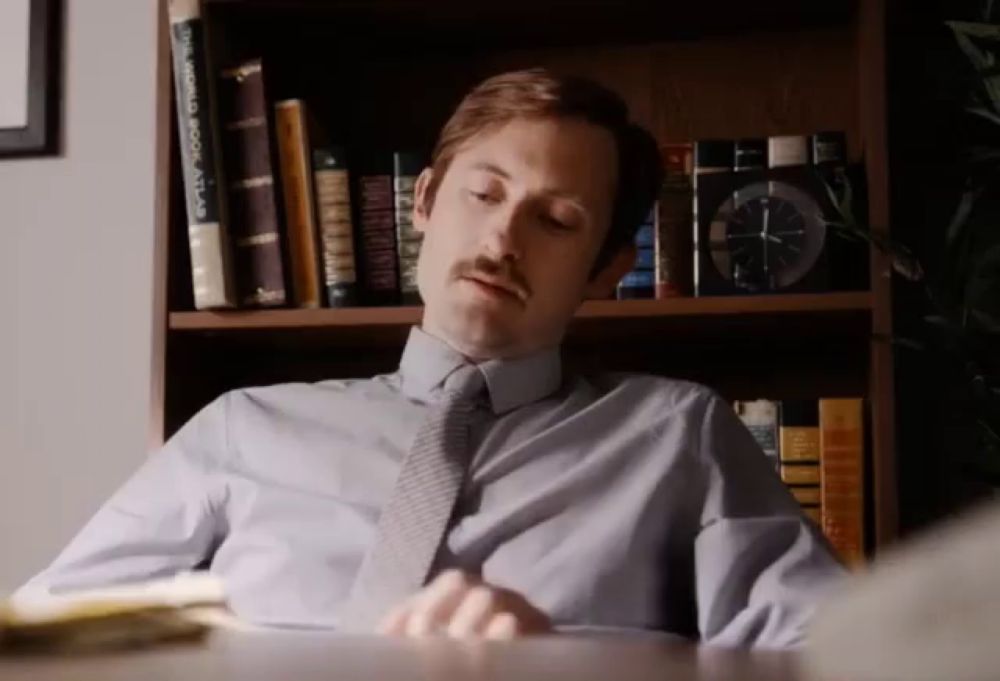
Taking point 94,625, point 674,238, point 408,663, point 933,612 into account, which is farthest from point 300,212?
point 933,612

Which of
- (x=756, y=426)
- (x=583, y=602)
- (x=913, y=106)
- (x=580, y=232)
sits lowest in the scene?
(x=583, y=602)

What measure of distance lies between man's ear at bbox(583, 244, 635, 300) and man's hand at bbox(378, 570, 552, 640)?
1.46 feet

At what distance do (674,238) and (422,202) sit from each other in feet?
0.96

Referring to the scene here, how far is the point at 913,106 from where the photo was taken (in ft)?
5.19

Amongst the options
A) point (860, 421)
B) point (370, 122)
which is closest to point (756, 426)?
point (860, 421)

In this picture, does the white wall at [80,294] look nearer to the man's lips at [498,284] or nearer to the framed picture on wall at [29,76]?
the framed picture on wall at [29,76]

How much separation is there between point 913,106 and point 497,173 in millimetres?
666

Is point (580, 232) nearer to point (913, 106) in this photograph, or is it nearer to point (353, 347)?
point (353, 347)

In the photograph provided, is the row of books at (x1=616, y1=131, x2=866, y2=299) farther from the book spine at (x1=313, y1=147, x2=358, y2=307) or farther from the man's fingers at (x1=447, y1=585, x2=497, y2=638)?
the man's fingers at (x1=447, y1=585, x2=497, y2=638)

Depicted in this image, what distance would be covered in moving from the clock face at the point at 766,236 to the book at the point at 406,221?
0.34 metres

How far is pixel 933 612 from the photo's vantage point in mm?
284

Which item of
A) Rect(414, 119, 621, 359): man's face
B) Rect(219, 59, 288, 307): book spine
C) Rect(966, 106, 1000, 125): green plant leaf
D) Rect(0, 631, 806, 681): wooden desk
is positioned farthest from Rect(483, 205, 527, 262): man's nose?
Rect(0, 631, 806, 681): wooden desk

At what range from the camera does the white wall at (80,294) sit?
1.66 metres

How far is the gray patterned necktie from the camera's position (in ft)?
3.37
